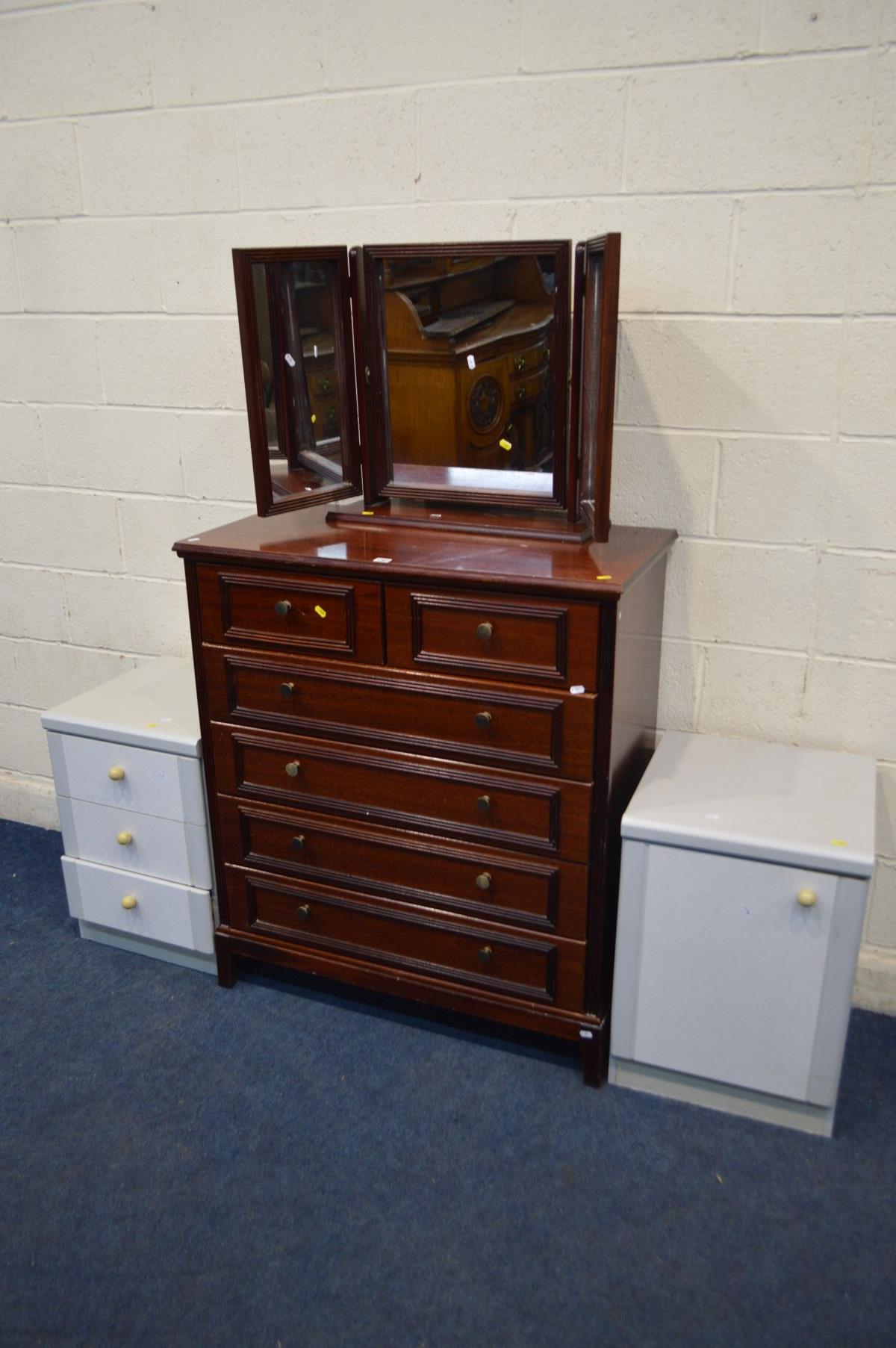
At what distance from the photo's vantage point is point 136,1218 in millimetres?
1746

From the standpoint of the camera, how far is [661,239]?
195 centimetres

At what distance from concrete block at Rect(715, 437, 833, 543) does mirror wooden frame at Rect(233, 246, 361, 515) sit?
71 centimetres

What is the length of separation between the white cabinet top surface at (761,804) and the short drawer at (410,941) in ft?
1.01

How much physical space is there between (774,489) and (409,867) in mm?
985

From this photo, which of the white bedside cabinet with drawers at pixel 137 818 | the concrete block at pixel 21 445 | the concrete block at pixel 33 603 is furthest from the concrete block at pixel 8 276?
the white bedside cabinet with drawers at pixel 137 818

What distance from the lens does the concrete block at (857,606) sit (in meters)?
1.98

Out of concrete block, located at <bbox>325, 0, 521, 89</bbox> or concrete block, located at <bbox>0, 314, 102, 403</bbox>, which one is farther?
concrete block, located at <bbox>0, 314, 102, 403</bbox>

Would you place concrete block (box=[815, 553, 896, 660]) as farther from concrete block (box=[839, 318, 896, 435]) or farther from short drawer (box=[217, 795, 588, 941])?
short drawer (box=[217, 795, 588, 941])

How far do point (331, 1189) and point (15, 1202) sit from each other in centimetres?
52

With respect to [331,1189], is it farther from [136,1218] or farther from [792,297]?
[792,297]

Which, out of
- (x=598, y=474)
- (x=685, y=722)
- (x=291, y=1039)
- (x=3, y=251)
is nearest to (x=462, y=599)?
(x=598, y=474)

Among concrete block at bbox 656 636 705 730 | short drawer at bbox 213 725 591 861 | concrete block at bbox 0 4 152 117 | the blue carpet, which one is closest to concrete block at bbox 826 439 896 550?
concrete block at bbox 656 636 705 730

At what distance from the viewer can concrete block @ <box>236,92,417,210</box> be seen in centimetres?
209

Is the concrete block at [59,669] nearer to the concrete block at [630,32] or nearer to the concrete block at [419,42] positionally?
the concrete block at [419,42]
